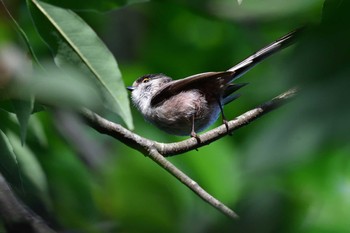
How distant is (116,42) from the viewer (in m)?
7.66

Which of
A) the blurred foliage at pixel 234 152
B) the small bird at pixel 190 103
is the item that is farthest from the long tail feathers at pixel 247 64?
the blurred foliage at pixel 234 152

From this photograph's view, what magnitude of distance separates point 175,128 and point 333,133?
385 centimetres

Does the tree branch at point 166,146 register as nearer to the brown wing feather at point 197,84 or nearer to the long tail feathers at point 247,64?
the long tail feathers at point 247,64

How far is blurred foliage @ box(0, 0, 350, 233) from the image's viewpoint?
57cm

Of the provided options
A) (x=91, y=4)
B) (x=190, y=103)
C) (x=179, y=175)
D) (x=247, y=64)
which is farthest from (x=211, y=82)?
(x=91, y=4)

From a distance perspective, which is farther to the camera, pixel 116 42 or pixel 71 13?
pixel 116 42

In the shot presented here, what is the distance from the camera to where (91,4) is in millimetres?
1776

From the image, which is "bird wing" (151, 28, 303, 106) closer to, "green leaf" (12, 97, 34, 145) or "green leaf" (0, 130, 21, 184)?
"green leaf" (0, 130, 21, 184)

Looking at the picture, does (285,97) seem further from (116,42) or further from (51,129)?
(116,42)

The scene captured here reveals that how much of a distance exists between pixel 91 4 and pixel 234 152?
84cm

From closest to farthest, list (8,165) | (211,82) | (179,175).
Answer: (8,165) → (179,175) → (211,82)

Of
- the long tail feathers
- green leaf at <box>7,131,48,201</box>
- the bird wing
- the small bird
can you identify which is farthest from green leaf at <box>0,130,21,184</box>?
the small bird

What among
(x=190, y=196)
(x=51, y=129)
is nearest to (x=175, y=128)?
(x=51, y=129)

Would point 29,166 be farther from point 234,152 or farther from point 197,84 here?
point 197,84
